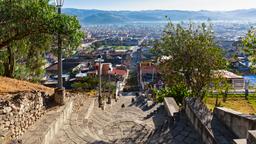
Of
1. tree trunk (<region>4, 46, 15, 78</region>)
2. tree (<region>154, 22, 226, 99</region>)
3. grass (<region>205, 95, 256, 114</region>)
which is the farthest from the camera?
grass (<region>205, 95, 256, 114</region>)

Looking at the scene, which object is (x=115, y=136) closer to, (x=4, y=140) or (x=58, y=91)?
(x=58, y=91)

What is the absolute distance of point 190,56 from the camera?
15.9 metres

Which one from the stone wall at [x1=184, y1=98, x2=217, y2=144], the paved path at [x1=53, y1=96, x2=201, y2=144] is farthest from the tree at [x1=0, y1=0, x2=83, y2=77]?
the stone wall at [x1=184, y1=98, x2=217, y2=144]

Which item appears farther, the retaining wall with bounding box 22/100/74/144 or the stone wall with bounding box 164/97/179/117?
the stone wall with bounding box 164/97/179/117

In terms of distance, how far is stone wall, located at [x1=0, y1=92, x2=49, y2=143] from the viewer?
30.1 ft

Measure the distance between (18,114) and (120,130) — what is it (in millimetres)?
4100

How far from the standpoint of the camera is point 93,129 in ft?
42.8

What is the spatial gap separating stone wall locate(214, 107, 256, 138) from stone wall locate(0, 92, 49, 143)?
16.9ft

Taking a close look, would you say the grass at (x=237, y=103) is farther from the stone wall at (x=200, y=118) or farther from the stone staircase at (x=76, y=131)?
the stone wall at (x=200, y=118)

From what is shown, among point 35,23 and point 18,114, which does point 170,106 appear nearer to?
point 35,23

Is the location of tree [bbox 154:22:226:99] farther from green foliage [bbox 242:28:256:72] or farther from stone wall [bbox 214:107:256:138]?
stone wall [bbox 214:107:256:138]

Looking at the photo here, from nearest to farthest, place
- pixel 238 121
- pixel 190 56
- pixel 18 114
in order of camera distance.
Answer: pixel 238 121 < pixel 18 114 < pixel 190 56

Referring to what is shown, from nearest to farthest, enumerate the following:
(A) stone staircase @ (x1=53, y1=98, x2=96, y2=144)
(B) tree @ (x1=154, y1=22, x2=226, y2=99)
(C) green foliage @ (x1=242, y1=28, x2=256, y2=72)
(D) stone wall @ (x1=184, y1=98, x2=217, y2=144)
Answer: (D) stone wall @ (x1=184, y1=98, x2=217, y2=144), (A) stone staircase @ (x1=53, y1=98, x2=96, y2=144), (C) green foliage @ (x1=242, y1=28, x2=256, y2=72), (B) tree @ (x1=154, y1=22, x2=226, y2=99)

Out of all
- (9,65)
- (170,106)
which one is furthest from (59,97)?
(9,65)
